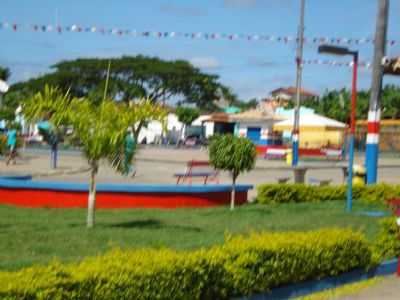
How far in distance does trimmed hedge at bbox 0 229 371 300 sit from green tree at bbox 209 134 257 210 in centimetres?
478

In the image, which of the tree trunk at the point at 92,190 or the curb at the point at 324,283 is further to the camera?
the tree trunk at the point at 92,190

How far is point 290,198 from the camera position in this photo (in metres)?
14.1

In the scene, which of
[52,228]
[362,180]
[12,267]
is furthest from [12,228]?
[362,180]

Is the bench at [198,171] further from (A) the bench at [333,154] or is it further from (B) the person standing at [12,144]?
(A) the bench at [333,154]

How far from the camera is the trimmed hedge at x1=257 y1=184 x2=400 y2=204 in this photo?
1398cm

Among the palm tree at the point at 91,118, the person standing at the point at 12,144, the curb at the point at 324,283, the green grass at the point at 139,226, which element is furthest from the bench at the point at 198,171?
the person standing at the point at 12,144

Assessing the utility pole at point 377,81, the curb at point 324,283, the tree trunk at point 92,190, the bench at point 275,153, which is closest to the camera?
the curb at point 324,283

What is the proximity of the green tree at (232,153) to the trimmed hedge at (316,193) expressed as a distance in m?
1.56

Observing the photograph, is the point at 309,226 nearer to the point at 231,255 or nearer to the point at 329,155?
the point at 231,255

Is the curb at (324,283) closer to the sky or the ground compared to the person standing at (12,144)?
closer to the ground

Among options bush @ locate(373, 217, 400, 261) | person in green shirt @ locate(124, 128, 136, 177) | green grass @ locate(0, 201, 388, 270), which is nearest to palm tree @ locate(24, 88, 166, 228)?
person in green shirt @ locate(124, 128, 136, 177)

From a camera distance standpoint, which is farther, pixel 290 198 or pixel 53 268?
pixel 290 198

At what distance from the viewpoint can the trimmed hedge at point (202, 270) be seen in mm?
4652

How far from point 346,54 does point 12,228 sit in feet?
22.1
